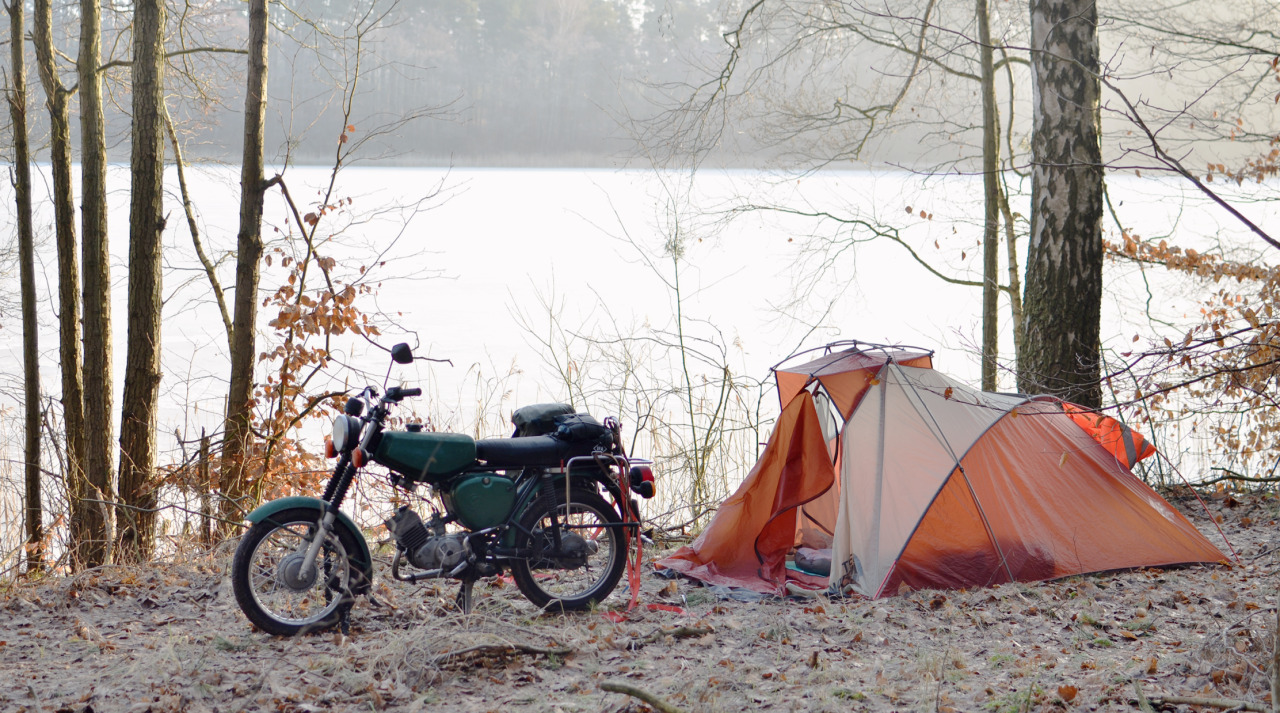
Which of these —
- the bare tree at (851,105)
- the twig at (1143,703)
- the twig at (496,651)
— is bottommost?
the twig at (496,651)

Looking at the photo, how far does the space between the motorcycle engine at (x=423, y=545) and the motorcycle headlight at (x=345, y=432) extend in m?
0.38

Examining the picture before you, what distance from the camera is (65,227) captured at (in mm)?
7633

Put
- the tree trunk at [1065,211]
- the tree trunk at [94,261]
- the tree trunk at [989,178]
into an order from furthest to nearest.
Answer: the tree trunk at [989,178]
the tree trunk at [94,261]
the tree trunk at [1065,211]

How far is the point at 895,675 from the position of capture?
3512mm

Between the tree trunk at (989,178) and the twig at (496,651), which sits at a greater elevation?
the tree trunk at (989,178)

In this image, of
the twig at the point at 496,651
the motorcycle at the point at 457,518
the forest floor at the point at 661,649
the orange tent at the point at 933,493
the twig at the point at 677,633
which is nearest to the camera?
the forest floor at the point at 661,649

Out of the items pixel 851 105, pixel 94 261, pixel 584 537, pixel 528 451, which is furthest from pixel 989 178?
pixel 94 261

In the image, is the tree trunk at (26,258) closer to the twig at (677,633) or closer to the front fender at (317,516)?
the front fender at (317,516)

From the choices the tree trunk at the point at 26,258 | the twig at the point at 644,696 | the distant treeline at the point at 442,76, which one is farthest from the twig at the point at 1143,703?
the tree trunk at the point at 26,258

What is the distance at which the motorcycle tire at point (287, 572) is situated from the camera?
12.5 ft

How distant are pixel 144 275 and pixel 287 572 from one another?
13.3 feet

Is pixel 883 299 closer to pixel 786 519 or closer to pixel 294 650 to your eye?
pixel 786 519

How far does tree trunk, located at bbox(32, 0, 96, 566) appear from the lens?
7.57 m

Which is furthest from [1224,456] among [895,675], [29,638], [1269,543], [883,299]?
[883,299]
